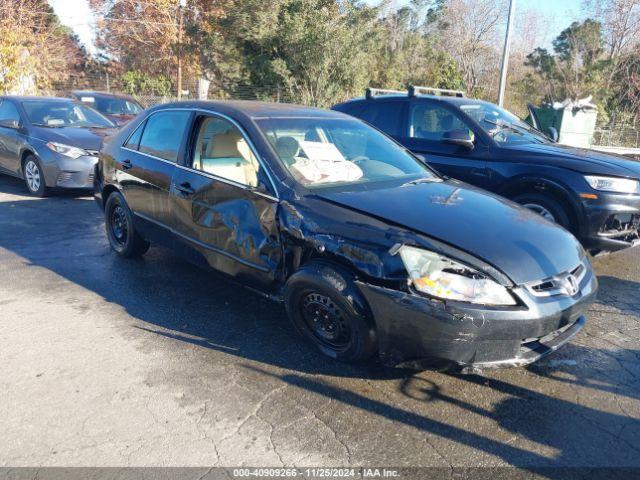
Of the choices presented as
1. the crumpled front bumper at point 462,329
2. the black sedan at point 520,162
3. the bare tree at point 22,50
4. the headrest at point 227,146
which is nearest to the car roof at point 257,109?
the headrest at point 227,146

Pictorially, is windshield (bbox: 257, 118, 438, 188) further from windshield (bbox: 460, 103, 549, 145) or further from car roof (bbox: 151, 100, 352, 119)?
windshield (bbox: 460, 103, 549, 145)

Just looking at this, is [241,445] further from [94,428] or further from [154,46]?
[154,46]

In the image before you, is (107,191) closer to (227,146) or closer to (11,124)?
(227,146)

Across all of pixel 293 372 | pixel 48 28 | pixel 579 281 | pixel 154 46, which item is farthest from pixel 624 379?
pixel 154 46

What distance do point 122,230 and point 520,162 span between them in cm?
422

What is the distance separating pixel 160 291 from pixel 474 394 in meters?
2.80

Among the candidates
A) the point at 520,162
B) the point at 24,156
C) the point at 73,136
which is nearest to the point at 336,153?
the point at 520,162

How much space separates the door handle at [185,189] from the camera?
4.21 m

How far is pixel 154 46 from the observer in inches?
1529

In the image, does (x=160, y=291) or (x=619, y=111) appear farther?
(x=619, y=111)

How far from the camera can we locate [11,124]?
8.66 m

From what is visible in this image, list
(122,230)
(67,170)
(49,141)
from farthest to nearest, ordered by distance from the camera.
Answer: (49,141)
(67,170)
(122,230)

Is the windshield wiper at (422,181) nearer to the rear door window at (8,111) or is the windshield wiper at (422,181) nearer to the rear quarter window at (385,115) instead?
the rear quarter window at (385,115)

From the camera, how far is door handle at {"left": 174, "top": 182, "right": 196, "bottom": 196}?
421cm
